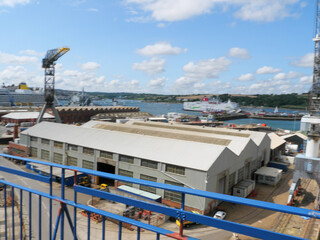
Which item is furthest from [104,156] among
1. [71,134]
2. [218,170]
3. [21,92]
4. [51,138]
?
[21,92]

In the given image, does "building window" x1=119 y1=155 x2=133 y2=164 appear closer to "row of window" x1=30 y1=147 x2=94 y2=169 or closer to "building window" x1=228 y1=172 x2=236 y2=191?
"row of window" x1=30 y1=147 x2=94 y2=169

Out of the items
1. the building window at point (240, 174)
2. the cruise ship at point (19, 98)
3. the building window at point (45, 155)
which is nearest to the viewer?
the building window at point (240, 174)

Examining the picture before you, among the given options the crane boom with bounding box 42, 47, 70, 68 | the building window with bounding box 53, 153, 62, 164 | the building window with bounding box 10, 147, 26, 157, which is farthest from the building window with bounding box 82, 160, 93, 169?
the crane boom with bounding box 42, 47, 70, 68

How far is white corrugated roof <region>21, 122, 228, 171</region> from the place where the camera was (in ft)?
48.1

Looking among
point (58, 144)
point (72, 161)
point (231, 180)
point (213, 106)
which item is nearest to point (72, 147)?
point (72, 161)

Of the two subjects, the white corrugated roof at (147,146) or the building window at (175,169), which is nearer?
the building window at (175,169)

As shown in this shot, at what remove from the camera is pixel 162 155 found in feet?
51.1

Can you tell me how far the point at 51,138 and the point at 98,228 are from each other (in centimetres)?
1246

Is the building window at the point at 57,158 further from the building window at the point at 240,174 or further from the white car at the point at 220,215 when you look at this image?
the building window at the point at 240,174

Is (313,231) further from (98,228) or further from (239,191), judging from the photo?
(98,228)

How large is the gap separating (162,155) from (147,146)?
5.99 ft

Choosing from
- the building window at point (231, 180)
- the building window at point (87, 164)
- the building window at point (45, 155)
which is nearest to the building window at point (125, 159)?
the building window at point (87, 164)

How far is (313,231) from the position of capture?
1229 centimetres

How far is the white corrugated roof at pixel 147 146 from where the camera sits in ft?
48.1
